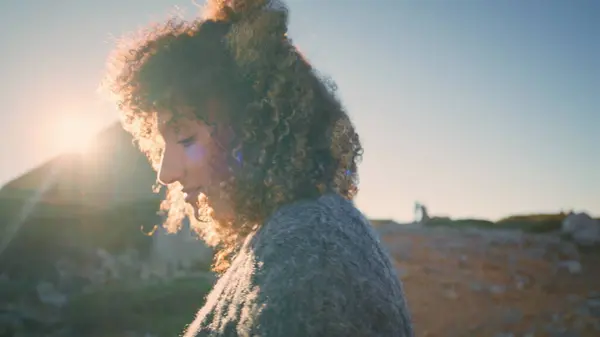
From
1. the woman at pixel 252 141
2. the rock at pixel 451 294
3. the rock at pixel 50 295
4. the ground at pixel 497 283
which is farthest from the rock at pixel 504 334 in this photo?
the rock at pixel 50 295

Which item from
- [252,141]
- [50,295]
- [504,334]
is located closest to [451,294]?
[504,334]

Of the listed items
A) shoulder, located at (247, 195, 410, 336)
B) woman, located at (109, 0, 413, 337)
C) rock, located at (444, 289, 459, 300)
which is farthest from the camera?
rock, located at (444, 289, 459, 300)

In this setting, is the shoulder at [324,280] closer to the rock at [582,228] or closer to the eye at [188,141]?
the eye at [188,141]

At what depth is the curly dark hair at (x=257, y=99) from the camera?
1.49 metres

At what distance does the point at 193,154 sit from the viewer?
159cm

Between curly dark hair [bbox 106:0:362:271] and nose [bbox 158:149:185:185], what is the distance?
6.0 inches

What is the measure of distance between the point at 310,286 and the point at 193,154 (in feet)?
2.40

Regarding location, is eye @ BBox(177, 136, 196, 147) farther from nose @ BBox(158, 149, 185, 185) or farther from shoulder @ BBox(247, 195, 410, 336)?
shoulder @ BBox(247, 195, 410, 336)

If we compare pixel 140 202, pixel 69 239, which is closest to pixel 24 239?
pixel 69 239

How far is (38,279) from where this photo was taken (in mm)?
7977

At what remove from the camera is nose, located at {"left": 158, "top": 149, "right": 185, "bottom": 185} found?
1603 mm

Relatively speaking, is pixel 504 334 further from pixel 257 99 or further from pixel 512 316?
pixel 257 99

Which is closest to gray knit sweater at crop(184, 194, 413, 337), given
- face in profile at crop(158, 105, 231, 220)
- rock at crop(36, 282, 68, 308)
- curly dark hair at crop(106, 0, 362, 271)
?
curly dark hair at crop(106, 0, 362, 271)

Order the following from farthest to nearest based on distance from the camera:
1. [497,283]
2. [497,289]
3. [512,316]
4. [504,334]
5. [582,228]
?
[582,228] → [497,283] → [497,289] → [512,316] → [504,334]
